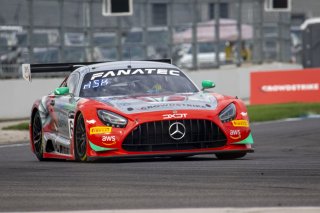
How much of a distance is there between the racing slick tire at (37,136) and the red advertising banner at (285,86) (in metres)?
15.4

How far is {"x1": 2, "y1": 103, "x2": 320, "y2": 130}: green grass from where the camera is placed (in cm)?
2570

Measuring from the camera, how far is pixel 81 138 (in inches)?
502

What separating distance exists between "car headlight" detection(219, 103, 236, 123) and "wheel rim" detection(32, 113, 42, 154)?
330 cm

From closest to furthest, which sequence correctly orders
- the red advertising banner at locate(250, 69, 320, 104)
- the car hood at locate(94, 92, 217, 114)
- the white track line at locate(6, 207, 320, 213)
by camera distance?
the white track line at locate(6, 207, 320, 213)
the car hood at locate(94, 92, 217, 114)
the red advertising banner at locate(250, 69, 320, 104)

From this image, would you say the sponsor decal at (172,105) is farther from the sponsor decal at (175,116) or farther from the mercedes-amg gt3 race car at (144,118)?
the sponsor decal at (175,116)

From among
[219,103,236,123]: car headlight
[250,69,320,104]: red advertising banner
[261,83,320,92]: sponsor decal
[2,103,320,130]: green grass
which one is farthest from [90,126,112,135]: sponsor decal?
[261,83,320,92]: sponsor decal

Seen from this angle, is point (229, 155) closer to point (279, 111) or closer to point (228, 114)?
point (228, 114)

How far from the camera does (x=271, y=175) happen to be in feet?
32.6

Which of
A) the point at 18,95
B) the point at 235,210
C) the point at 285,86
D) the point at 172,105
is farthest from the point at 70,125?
the point at 285,86

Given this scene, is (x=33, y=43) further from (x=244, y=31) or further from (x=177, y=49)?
(x=244, y=31)

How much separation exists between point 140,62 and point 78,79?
2.70 feet

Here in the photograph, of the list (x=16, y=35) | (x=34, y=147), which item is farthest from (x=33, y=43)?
(x=34, y=147)

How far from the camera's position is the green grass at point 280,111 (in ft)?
84.9

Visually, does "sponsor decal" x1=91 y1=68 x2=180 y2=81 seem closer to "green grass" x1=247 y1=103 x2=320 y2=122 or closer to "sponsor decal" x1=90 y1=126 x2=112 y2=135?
"sponsor decal" x1=90 y1=126 x2=112 y2=135
